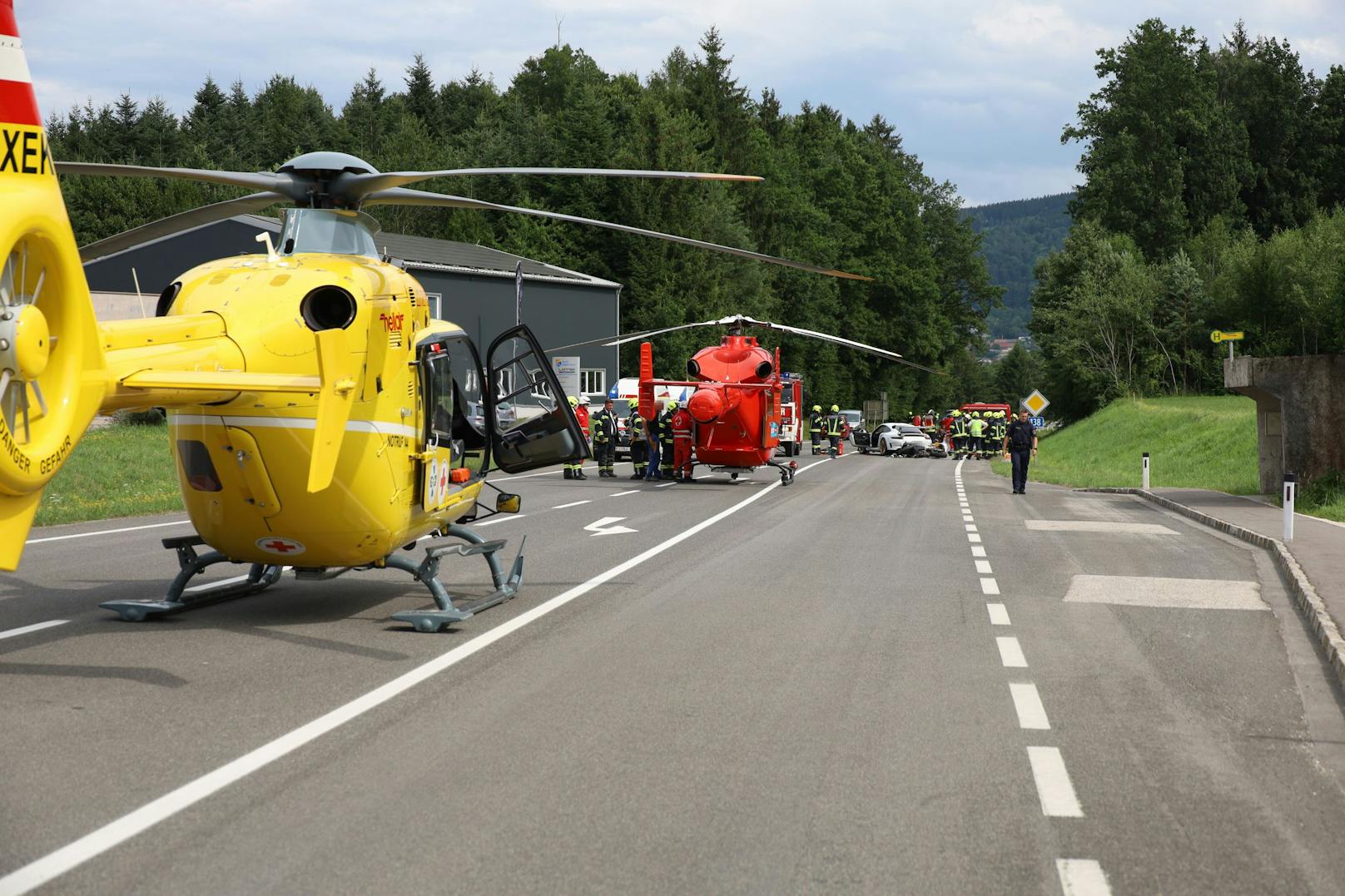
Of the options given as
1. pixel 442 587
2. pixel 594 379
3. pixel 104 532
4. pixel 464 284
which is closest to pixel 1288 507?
pixel 442 587

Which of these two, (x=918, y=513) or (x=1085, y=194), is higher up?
(x=1085, y=194)

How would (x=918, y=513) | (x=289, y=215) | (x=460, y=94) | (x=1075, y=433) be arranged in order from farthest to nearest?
(x=460, y=94) < (x=1075, y=433) < (x=918, y=513) < (x=289, y=215)

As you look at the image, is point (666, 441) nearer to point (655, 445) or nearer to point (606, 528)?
point (655, 445)

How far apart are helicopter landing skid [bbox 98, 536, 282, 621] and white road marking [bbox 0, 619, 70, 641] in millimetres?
316

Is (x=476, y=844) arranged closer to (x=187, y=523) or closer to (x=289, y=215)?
(x=289, y=215)

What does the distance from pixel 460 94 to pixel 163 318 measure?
321ft

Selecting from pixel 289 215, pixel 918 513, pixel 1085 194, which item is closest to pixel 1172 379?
pixel 1085 194

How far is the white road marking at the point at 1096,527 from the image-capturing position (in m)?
19.2

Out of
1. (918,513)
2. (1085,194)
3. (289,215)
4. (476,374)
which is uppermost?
(1085,194)

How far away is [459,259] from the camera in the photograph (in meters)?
55.4

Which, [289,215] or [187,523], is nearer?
[289,215]

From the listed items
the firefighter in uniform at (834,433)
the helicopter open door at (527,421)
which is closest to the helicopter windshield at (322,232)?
the helicopter open door at (527,421)

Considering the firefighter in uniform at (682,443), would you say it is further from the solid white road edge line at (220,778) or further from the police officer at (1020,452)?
the solid white road edge line at (220,778)

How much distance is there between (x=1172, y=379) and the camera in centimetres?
6544
